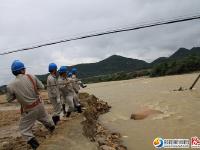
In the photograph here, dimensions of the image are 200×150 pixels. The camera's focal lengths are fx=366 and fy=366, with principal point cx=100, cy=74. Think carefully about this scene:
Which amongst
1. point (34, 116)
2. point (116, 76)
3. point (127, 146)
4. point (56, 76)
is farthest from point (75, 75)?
point (116, 76)

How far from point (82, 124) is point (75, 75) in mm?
4341

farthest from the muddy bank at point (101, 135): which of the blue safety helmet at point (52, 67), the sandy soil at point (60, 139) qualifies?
the blue safety helmet at point (52, 67)

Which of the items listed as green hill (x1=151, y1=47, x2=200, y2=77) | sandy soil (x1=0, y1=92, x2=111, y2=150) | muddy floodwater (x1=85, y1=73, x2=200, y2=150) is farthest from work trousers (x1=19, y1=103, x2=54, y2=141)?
green hill (x1=151, y1=47, x2=200, y2=77)

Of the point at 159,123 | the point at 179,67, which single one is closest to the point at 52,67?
the point at 159,123

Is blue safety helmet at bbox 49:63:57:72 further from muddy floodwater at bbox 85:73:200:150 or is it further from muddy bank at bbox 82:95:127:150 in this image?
muddy floodwater at bbox 85:73:200:150

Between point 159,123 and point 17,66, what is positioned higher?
point 17,66

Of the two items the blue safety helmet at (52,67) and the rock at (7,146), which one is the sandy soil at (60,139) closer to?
the rock at (7,146)

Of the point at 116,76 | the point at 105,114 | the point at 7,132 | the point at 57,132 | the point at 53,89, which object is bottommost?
the point at 116,76

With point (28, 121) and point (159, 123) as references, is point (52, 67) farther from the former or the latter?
point (159, 123)

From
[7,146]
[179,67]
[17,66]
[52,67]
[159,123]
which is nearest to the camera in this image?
[17,66]

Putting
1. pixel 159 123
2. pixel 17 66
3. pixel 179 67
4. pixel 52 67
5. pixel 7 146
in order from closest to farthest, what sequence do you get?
pixel 17 66 < pixel 7 146 < pixel 52 67 < pixel 159 123 < pixel 179 67

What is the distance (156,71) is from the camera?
53812mm

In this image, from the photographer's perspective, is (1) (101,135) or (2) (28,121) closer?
(2) (28,121)

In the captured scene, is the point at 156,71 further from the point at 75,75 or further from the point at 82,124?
the point at 82,124
